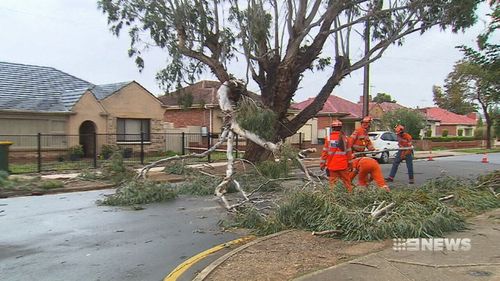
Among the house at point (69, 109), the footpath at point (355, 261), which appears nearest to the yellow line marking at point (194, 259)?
the footpath at point (355, 261)

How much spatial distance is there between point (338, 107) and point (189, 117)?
17587mm

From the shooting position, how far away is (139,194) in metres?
11.0

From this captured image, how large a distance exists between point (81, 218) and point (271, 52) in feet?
36.0

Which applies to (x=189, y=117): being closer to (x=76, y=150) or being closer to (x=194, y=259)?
(x=76, y=150)

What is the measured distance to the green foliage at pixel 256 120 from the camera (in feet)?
38.9

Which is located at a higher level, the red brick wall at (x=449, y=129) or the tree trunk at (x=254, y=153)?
the red brick wall at (x=449, y=129)

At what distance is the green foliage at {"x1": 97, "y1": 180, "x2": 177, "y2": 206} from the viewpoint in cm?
1077

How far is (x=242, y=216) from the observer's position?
7.91 m

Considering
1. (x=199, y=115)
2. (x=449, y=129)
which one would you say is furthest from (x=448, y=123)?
(x=199, y=115)

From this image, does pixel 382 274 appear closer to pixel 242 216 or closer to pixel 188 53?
pixel 242 216

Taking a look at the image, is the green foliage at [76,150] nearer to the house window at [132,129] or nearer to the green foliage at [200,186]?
the house window at [132,129]

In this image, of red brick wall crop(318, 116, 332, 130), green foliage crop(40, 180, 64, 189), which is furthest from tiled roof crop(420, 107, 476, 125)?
green foliage crop(40, 180, 64, 189)

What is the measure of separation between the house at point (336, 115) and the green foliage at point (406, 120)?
282 centimetres

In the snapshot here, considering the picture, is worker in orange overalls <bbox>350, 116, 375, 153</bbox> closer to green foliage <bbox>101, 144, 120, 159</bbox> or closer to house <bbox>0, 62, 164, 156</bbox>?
house <bbox>0, 62, 164, 156</bbox>
